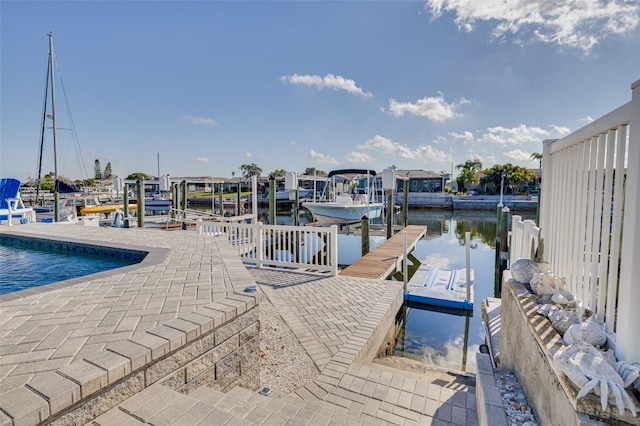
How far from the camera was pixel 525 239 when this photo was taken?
3.64 metres

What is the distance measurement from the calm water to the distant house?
129 feet

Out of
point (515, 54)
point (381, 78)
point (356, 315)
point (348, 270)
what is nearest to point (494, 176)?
point (381, 78)

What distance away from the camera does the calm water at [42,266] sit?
4.93 m

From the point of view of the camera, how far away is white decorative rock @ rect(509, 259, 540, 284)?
8.27ft

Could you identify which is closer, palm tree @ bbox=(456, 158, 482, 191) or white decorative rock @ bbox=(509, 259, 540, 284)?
white decorative rock @ bbox=(509, 259, 540, 284)

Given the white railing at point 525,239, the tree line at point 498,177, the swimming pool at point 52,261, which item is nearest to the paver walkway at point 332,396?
the white railing at point 525,239

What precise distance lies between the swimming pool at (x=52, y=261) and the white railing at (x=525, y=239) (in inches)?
221

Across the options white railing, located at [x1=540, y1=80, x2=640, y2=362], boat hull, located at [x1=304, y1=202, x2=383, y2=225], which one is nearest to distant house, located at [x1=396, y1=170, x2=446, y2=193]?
boat hull, located at [x1=304, y1=202, x2=383, y2=225]

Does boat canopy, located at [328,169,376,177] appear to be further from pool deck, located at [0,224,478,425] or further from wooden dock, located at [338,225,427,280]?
pool deck, located at [0,224,478,425]

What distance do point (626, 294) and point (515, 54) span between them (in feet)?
38.5

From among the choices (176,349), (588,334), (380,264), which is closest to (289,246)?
(380,264)

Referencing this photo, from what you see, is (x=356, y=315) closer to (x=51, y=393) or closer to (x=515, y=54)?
(x=51, y=393)

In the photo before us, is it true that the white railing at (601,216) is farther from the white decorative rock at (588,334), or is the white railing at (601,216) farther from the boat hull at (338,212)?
the boat hull at (338,212)

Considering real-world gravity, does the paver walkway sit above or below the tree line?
below
